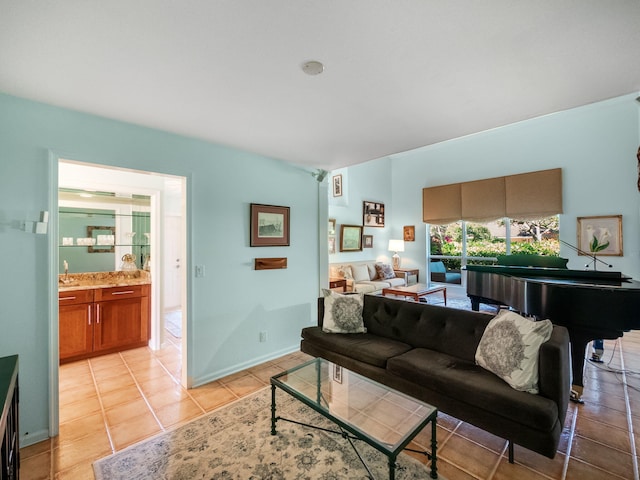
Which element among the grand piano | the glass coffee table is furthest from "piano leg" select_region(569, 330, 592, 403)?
the glass coffee table

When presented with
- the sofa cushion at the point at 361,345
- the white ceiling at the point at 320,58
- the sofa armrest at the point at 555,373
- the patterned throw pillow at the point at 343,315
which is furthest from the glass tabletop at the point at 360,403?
the white ceiling at the point at 320,58

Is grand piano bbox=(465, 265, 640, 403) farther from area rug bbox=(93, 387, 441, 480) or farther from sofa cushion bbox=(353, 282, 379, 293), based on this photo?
sofa cushion bbox=(353, 282, 379, 293)

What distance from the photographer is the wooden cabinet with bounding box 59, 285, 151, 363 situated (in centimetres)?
323

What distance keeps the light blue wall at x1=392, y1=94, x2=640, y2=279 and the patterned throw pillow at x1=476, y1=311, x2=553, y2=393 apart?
15.8ft

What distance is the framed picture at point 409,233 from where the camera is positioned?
7.71 m

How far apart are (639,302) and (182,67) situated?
3.50 metres

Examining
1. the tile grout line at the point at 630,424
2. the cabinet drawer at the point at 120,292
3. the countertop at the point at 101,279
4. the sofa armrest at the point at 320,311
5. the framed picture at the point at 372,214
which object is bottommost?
the tile grout line at the point at 630,424

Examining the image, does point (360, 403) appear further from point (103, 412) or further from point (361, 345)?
point (103, 412)

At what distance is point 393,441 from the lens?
1.46 meters

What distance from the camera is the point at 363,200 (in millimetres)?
7375

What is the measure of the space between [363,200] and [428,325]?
5.10 meters

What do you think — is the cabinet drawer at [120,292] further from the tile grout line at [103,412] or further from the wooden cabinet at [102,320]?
the tile grout line at [103,412]

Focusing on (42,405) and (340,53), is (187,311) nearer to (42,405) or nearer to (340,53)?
(42,405)

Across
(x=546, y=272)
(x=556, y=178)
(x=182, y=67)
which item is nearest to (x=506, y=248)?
(x=556, y=178)
